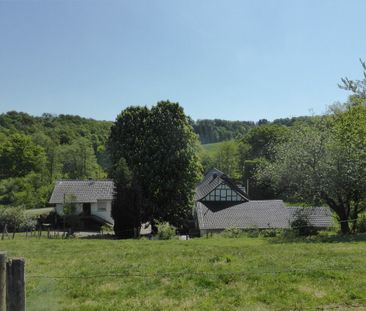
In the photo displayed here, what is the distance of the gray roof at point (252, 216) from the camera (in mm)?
40969

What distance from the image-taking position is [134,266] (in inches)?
446

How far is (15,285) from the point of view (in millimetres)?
4270

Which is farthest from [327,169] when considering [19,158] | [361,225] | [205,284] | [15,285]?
[19,158]

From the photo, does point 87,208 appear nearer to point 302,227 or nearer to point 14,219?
point 14,219

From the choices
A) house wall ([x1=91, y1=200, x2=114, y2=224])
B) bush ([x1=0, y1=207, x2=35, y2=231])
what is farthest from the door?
bush ([x1=0, y1=207, x2=35, y2=231])

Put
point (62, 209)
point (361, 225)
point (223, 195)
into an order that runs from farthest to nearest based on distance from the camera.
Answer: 1. point (223, 195)
2. point (62, 209)
3. point (361, 225)

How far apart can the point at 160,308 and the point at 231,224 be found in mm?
34231

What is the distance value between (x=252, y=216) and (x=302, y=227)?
14.0 meters

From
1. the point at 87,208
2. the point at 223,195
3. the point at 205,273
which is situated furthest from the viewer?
the point at 87,208

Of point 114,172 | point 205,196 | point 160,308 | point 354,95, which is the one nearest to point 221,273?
point 160,308

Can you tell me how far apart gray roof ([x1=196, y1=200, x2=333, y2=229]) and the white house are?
1210 centimetres

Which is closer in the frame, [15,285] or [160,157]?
[15,285]

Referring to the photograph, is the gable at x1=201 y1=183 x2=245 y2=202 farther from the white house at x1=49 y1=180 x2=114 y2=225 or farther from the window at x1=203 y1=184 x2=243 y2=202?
the white house at x1=49 y1=180 x2=114 y2=225

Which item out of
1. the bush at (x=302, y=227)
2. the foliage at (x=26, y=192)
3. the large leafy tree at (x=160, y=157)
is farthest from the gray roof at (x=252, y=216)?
the foliage at (x=26, y=192)
